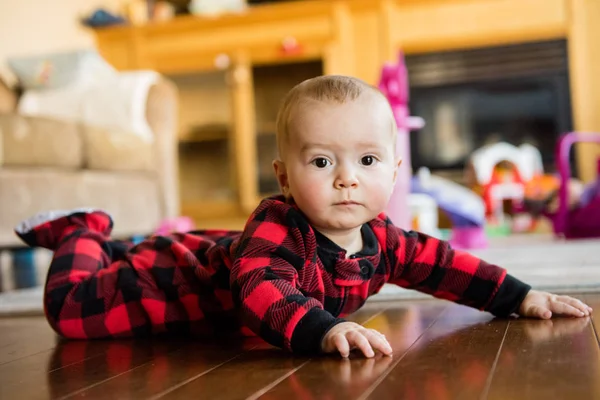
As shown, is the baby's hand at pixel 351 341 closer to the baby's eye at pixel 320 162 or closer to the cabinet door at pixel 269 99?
the baby's eye at pixel 320 162

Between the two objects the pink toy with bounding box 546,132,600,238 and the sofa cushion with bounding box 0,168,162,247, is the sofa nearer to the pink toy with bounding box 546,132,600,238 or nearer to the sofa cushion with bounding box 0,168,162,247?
the sofa cushion with bounding box 0,168,162,247

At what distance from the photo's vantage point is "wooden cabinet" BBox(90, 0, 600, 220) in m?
3.72

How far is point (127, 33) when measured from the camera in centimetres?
436

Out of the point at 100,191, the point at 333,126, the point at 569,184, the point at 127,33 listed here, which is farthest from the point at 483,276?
the point at 127,33

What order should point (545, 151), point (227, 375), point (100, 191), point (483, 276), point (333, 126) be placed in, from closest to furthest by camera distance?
point (227, 375)
point (333, 126)
point (483, 276)
point (100, 191)
point (545, 151)

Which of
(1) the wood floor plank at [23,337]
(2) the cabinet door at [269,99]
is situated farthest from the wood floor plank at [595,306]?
(2) the cabinet door at [269,99]

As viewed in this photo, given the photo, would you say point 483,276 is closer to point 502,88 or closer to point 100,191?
point 100,191

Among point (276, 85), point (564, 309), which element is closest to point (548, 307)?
point (564, 309)

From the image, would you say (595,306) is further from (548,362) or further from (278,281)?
(278,281)

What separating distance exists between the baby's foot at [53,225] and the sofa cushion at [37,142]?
103cm

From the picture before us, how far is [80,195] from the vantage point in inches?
88.0

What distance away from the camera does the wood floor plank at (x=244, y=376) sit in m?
0.61

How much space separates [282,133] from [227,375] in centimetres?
28

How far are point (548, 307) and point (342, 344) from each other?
13.1 inches
